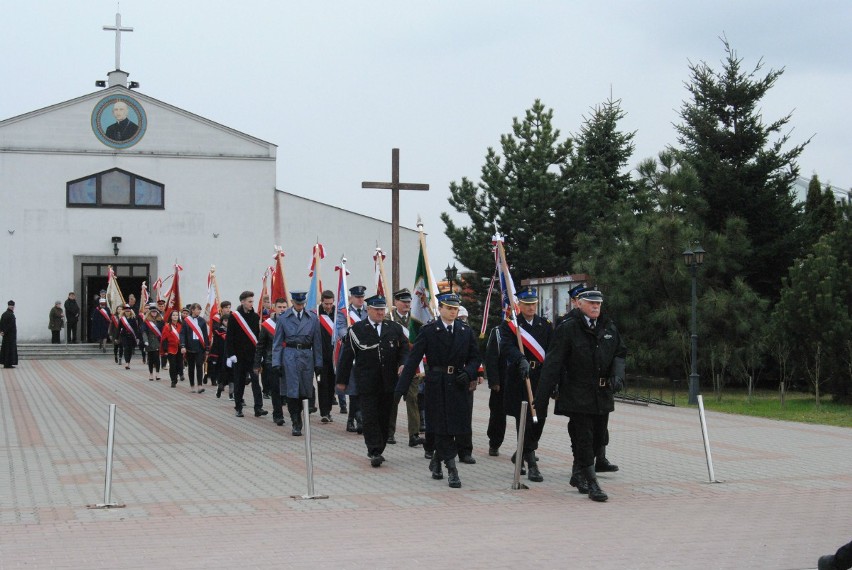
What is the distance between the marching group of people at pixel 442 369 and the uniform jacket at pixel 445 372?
0.01m

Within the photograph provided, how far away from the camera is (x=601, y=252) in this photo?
1073 inches

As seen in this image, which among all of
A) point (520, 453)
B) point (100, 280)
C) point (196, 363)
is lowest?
point (520, 453)

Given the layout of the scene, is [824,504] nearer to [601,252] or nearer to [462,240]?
[601,252]

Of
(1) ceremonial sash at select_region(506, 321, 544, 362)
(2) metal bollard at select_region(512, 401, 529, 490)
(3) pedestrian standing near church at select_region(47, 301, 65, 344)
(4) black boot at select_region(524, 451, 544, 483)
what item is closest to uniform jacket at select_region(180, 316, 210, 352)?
(1) ceremonial sash at select_region(506, 321, 544, 362)

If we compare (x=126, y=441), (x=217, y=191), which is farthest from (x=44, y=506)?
(x=217, y=191)

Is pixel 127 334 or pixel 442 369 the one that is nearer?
pixel 442 369

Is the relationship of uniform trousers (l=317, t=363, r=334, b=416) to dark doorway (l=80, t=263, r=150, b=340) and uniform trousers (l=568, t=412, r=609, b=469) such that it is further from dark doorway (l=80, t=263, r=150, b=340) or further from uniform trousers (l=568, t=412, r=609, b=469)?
dark doorway (l=80, t=263, r=150, b=340)

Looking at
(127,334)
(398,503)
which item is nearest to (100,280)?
(127,334)

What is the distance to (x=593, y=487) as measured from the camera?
385 inches

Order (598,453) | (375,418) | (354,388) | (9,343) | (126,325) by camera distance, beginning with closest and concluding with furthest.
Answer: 1. (598,453)
2. (375,418)
3. (354,388)
4. (126,325)
5. (9,343)

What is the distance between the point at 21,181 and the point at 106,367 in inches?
431

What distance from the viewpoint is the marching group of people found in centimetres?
1005

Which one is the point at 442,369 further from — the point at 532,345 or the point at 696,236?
the point at 696,236

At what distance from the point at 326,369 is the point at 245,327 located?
79.6 inches
